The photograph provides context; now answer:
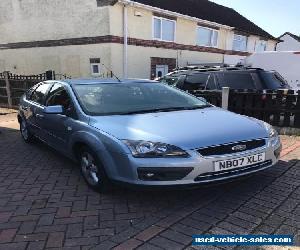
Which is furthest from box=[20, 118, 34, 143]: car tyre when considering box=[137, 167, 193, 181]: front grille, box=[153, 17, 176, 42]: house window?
box=[153, 17, 176, 42]: house window

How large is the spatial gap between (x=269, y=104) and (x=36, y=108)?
499 centimetres

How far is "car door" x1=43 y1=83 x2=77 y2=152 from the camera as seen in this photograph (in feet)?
16.2

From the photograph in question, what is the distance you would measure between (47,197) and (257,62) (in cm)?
1122

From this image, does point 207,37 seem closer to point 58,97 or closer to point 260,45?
point 260,45

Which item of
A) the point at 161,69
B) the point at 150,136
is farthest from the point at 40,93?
the point at 161,69

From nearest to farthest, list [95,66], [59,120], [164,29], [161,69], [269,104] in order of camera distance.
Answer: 1. [59,120]
2. [269,104]
3. [95,66]
4. [164,29]
5. [161,69]

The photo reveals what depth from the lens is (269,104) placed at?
7.70m

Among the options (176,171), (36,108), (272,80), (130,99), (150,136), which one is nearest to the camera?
(176,171)

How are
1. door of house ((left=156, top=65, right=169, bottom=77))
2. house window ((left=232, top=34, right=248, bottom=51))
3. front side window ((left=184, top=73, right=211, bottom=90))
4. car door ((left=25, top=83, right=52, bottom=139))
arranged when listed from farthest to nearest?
1. house window ((left=232, top=34, right=248, bottom=51))
2. door of house ((left=156, top=65, right=169, bottom=77))
3. front side window ((left=184, top=73, right=211, bottom=90))
4. car door ((left=25, top=83, right=52, bottom=139))

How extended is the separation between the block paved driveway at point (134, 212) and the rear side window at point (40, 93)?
5.43 ft

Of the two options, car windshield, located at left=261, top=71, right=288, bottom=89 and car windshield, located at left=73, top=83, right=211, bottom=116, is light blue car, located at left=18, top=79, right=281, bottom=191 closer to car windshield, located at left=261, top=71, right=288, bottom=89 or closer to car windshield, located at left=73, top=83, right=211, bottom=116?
car windshield, located at left=73, top=83, right=211, bottom=116

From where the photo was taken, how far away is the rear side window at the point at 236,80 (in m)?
8.32

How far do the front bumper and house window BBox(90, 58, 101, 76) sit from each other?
1383cm

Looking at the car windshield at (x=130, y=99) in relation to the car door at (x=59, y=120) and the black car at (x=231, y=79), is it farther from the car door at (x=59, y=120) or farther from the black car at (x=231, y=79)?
the black car at (x=231, y=79)
